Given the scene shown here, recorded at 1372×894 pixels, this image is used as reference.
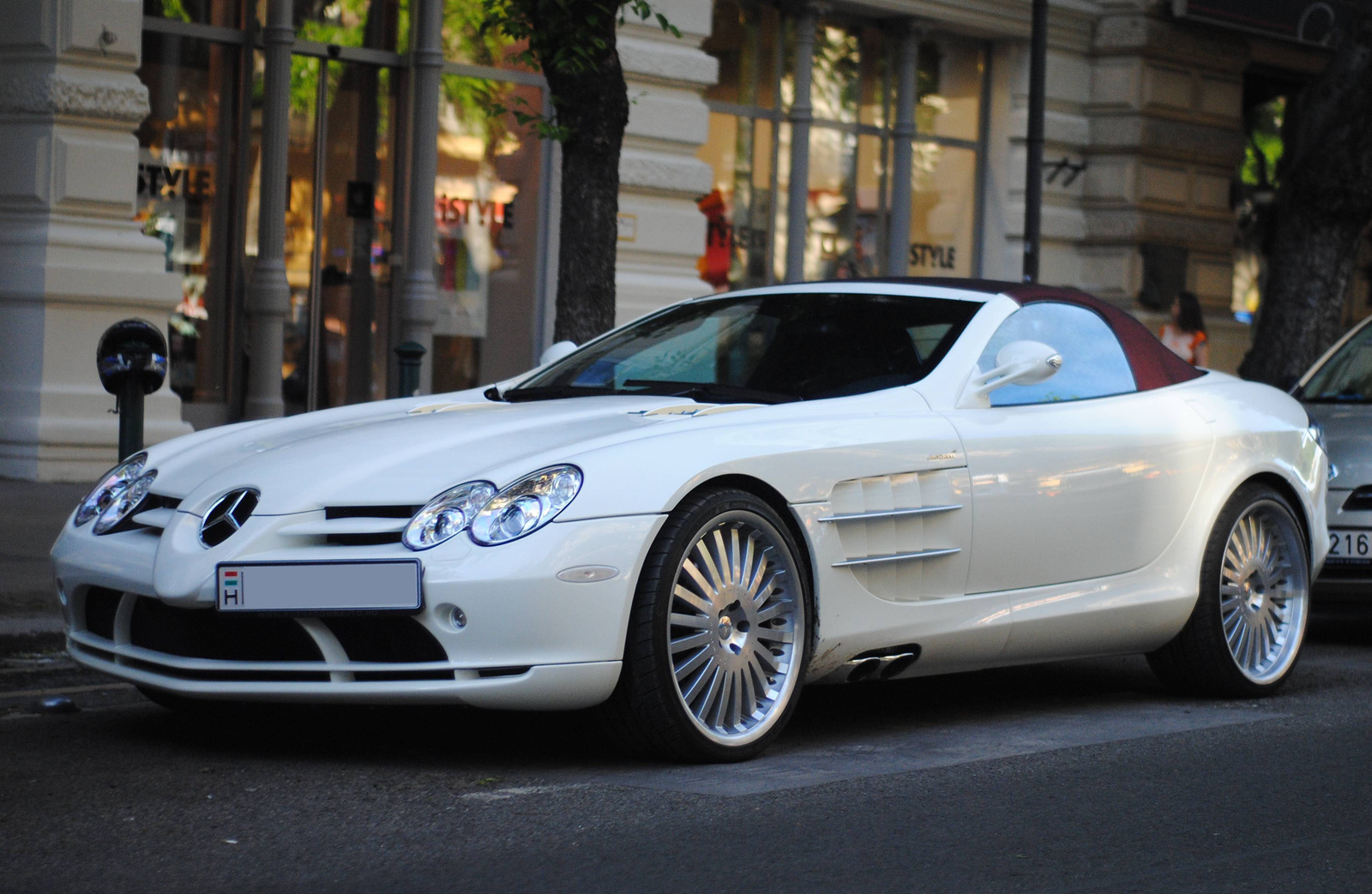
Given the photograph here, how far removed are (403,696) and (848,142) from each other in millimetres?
14272

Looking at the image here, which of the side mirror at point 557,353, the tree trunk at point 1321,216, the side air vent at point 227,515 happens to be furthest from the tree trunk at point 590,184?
the tree trunk at point 1321,216

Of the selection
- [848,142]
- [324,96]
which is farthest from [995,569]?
[848,142]

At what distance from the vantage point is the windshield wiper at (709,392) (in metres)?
5.67

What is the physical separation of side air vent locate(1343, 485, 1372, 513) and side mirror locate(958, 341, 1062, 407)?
3.02 meters

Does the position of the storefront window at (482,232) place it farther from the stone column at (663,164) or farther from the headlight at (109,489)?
the headlight at (109,489)

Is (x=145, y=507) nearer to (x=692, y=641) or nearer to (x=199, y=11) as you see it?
(x=692, y=641)

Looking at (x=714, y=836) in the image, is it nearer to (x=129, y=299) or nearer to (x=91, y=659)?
(x=91, y=659)

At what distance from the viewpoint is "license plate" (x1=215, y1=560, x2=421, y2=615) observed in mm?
4738

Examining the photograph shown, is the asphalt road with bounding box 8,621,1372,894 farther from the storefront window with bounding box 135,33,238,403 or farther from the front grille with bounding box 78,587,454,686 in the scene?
the storefront window with bounding box 135,33,238,403

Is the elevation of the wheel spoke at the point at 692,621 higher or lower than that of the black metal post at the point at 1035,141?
lower

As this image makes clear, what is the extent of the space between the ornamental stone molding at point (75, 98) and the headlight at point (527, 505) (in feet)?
26.7

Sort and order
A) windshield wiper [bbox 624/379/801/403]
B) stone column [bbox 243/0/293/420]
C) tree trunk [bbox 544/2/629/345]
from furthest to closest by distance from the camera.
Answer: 1. stone column [bbox 243/0/293/420]
2. tree trunk [bbox 544/2/629/345]
3. windshield wiper [bbox 624/379/801/403]

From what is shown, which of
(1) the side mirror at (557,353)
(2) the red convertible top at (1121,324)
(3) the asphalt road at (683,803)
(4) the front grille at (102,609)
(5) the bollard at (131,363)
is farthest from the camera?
(5) the bollard at (131,363)

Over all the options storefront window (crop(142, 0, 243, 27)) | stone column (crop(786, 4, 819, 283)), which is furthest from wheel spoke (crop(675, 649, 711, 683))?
stone column (crop(786, 4, 819, 283))
